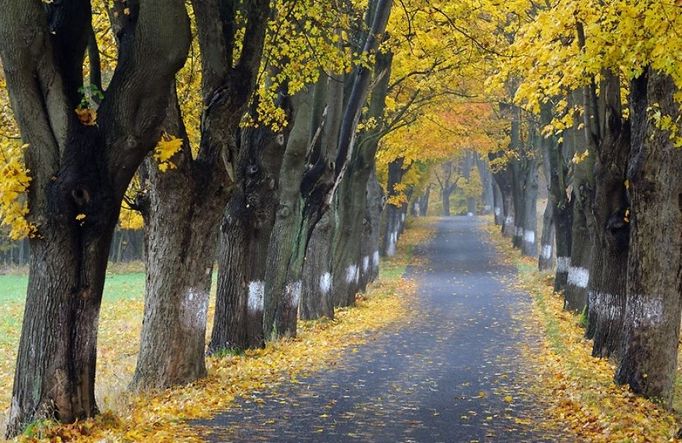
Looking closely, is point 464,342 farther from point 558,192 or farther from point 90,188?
point 90,188

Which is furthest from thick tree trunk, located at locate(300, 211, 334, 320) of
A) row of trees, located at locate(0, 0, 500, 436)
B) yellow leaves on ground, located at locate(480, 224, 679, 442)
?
yellow leaves on ground, located at locate(480, 224, 679, 442)

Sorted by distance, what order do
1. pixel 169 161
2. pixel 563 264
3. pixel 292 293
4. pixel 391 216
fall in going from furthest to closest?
1. pixel 391 216
2. pixel 563 264
3. pixel 292 293
4. pixel 169 161

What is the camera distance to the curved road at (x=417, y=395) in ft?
32.4

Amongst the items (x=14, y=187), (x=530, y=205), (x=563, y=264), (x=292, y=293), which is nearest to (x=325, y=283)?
(x=292, y=293)

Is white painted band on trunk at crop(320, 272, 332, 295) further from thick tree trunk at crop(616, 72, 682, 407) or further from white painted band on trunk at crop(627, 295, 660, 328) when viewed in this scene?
white painted band on trunk at crop(627, 295, 660, 328)

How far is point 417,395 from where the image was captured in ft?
42.5

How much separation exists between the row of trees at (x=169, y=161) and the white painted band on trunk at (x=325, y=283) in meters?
3.25

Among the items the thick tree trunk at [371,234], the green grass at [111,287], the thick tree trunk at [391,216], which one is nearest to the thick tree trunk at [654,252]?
the thick tree trunk at [371,234]

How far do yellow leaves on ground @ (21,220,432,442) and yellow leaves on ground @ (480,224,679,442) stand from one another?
393cm

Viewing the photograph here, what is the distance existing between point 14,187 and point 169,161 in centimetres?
251

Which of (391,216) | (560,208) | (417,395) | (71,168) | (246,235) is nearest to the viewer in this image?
(71,168)

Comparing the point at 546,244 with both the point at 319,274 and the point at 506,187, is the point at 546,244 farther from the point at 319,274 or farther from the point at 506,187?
the point at 319,274

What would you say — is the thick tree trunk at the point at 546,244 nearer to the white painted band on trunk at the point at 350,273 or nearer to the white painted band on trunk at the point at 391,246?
the white painted band on trunk at the point at 391,246

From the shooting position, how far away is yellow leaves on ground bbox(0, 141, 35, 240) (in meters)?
8.51
